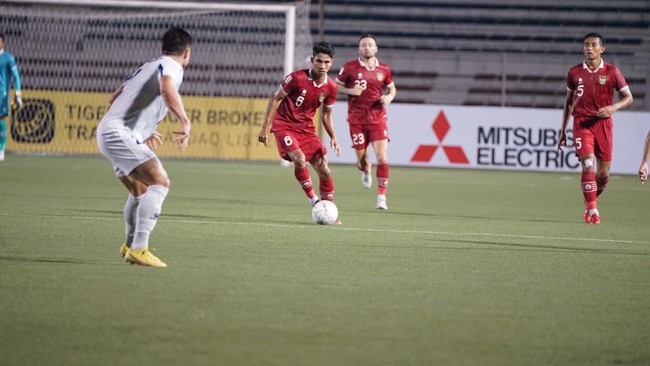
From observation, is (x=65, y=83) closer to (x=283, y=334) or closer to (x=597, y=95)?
(x=597, y=95)

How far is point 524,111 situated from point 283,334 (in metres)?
18.6

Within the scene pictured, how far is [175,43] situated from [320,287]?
1.97m

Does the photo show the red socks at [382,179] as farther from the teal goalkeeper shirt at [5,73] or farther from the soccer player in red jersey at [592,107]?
the teal goalkeeper shirt at [5,73]

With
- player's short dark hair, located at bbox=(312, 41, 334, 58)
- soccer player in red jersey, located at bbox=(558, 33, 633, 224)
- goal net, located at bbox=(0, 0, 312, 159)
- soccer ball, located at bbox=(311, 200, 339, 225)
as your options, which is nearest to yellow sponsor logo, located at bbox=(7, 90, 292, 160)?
goal net, located at bbox=(0, 0, 312, 159)

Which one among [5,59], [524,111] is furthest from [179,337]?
[524,111]

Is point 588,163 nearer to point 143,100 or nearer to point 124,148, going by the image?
point 143,100

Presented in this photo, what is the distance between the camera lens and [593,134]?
41.5 feet

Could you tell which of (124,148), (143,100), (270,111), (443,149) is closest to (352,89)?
(270,111)

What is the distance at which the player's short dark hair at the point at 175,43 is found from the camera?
7520 mm

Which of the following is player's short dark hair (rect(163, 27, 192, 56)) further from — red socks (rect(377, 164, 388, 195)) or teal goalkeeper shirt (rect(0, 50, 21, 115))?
teal goalkeeper shirt (rect(0, 50, 21, 115))

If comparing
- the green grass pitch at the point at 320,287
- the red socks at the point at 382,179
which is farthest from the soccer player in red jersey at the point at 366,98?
the green grass pitch at the point at 320,287

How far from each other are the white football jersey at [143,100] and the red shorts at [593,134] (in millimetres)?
6122

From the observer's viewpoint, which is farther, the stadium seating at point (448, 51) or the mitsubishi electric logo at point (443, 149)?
the stadium seating at point (448, 51)

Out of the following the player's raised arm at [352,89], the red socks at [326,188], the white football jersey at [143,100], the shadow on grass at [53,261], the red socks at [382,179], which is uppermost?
the white football jersey at [143,100]
